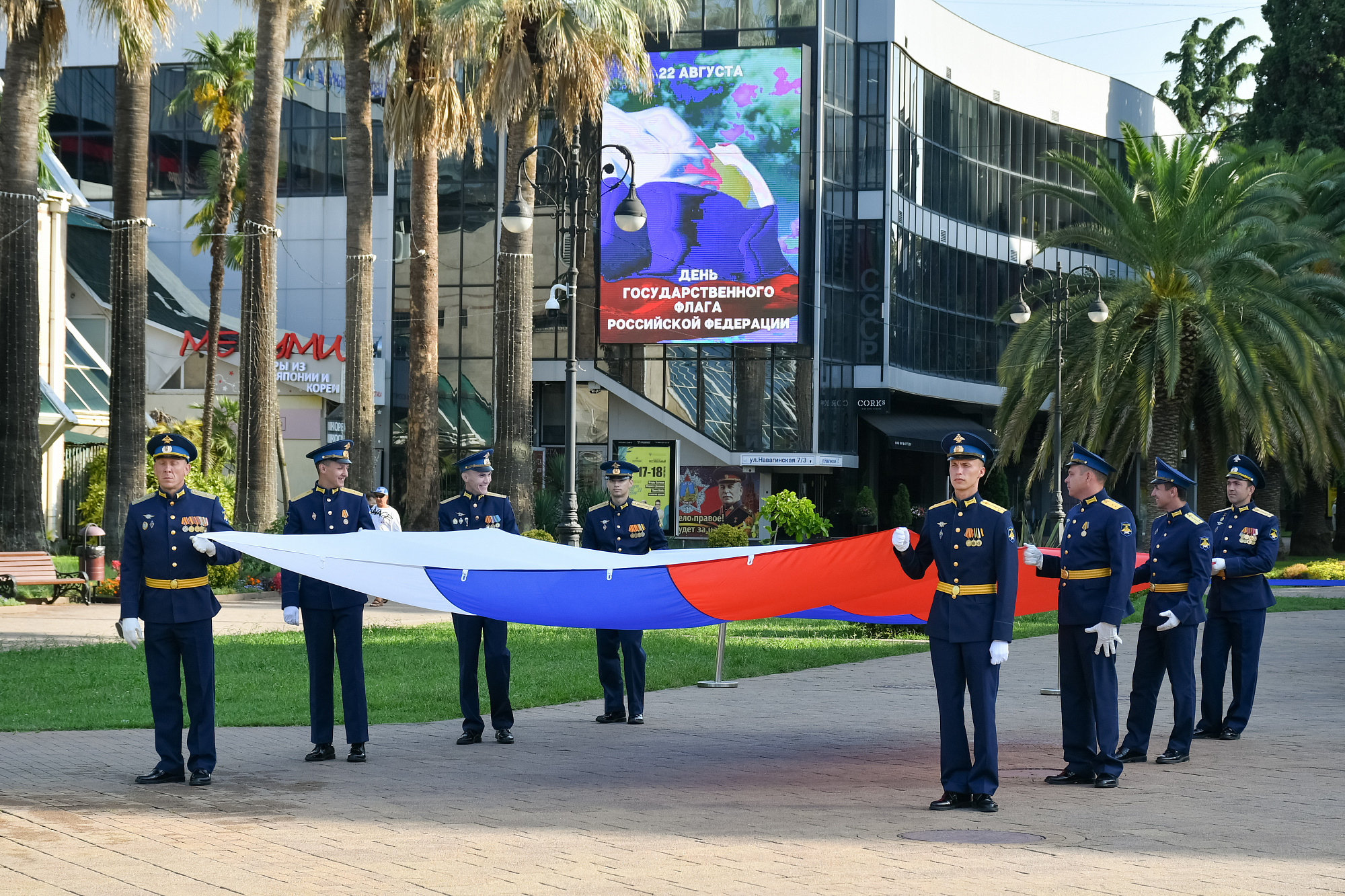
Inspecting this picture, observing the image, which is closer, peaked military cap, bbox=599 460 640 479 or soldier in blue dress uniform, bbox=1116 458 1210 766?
soldier in blue dress uniform, bbox=1116 458 1210 766

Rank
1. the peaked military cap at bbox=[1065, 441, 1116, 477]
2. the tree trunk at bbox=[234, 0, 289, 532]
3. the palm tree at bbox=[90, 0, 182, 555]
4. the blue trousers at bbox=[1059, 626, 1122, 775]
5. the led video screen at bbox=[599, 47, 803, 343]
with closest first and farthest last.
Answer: the blue trousers at bbox=[1059, 626, 1122, 775], the peaked military cap at bbox=[1065, 441, 1116, 477], the palm tree at bbox=[90, 0, 182, 555], the tree trunk at bbox=[234, 0, 289, 532], the led video screen at bbox=[599, 47, 803, 343]

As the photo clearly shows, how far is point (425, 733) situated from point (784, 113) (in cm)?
3674

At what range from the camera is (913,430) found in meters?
48.7

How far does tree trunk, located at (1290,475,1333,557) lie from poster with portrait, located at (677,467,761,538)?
685 inches

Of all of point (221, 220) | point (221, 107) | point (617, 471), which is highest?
point (221, 107)

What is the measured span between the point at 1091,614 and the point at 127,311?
66.1ft

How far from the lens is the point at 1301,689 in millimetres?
14984

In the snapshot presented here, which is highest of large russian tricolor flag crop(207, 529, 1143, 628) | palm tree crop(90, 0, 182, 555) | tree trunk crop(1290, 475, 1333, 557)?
palm tree crop(90, 0, 182, 555)

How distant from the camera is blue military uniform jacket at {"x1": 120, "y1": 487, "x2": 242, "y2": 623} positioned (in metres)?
9.28

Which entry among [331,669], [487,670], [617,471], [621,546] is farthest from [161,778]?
[617,471]

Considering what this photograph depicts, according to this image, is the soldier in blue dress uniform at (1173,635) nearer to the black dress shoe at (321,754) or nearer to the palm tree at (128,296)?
the black dress shoe at (321,754)

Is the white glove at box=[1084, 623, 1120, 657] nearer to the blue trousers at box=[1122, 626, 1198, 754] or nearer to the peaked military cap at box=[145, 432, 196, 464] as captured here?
the blue trousers at box=[1122, 626, 1198, 754]

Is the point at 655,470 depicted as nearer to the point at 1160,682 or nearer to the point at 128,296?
the point at 128,296

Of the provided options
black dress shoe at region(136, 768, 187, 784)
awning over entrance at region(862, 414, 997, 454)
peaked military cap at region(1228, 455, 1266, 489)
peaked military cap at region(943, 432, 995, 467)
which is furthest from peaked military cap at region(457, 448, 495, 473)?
awning over entrance at region(862, 414, 997, 454)
